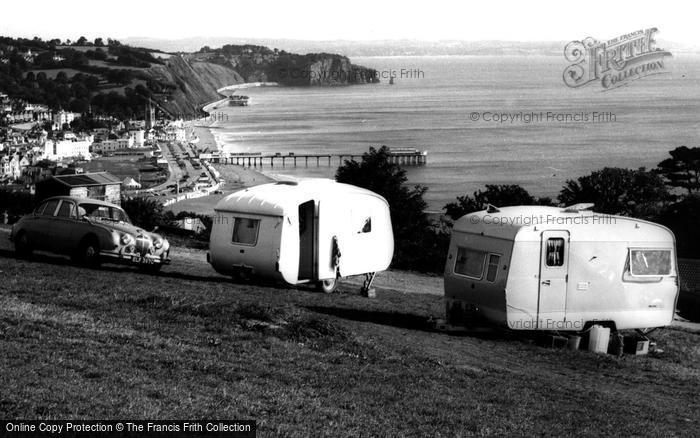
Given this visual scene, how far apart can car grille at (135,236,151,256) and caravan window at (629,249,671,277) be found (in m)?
9.63

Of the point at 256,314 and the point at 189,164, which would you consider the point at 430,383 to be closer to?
the point at 256,314

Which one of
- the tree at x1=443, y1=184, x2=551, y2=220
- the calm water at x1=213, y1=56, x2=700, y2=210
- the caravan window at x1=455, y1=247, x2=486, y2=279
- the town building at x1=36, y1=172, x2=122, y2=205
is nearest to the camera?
the caravan window at x1=455, y1=247, x2=486, y2=279

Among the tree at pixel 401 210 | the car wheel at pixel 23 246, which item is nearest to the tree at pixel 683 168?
the tree at pixel 401 210

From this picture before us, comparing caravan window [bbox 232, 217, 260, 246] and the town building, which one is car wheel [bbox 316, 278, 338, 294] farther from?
the town building

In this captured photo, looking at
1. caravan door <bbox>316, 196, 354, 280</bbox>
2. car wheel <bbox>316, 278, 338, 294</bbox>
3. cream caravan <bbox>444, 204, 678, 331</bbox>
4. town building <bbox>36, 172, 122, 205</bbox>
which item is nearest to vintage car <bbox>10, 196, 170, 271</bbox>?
car wheel <bbox>316, 278, 338, 294</bbox>

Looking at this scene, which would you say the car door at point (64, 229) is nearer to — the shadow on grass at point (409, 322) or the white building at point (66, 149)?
the shadow on grass at point (409, 322)

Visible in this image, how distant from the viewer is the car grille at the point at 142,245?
65.5ft

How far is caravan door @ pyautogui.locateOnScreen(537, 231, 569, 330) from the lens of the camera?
15211 mm

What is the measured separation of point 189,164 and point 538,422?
399 ft

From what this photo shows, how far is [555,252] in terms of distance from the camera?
50.0 ft

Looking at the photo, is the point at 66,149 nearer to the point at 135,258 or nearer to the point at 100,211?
the point at 100,211

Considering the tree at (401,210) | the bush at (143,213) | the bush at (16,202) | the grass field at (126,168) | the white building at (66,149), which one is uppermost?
the tree at (401,210)

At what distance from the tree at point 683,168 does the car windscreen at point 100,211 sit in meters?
54.9

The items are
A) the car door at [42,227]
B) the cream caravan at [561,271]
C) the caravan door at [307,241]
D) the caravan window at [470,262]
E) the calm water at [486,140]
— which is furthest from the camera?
the calm water at [486,140]
